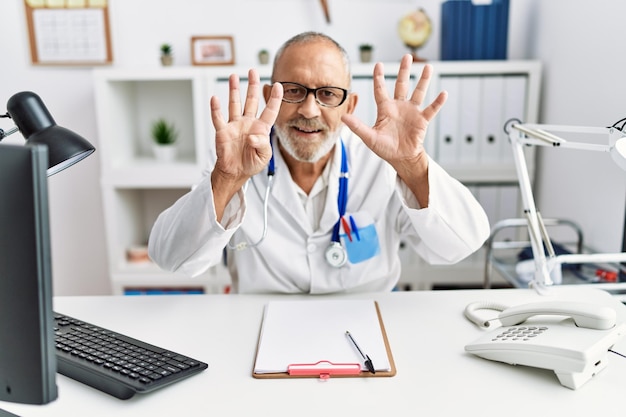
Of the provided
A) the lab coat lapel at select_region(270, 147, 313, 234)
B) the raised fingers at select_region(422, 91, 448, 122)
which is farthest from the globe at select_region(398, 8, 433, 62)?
the raised fingers at select_region(422, 91, 448, 122)

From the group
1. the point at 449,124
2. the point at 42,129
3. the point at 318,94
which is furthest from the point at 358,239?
the point at 449,124

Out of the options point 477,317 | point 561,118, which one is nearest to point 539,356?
point 477,317

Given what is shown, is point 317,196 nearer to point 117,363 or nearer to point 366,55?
point 117,363

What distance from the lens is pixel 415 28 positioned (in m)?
2.35

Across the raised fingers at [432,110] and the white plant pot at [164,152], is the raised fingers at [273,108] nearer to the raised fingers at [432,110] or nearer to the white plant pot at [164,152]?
the raised fingers at [432,110]

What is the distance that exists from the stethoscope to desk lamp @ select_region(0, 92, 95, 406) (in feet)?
2.51

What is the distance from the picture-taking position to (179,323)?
1.11 metres

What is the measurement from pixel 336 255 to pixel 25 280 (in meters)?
0.86

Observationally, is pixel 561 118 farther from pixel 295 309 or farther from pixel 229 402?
pixel 229 402

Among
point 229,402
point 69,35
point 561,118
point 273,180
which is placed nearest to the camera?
point 229,402

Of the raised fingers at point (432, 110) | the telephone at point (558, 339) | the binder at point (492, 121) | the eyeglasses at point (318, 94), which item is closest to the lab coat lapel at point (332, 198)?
the eyeglasses at point (318, 94)

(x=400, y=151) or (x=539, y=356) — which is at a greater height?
(x=400, y=151)

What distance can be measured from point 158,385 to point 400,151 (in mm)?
667

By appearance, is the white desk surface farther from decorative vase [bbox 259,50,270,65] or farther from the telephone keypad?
decorative vase [bbox 259,50,270,65]
